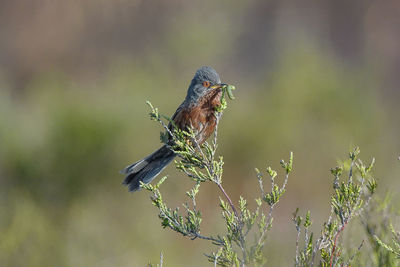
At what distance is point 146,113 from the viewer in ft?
35.8

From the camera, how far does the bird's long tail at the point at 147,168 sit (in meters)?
4.59

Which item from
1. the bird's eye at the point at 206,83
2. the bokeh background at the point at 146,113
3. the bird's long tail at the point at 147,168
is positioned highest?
the bokeh background at the point at 146,113

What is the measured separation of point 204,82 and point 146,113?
6.33 meters

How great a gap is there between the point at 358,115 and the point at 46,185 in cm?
593

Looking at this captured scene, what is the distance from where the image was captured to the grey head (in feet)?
15.2

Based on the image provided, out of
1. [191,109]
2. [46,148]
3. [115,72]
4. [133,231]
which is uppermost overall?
[115,72]

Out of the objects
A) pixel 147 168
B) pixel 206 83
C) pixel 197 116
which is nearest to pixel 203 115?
pixel 197 116

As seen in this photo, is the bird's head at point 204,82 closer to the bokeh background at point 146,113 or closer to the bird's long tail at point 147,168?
the bird's long tail at point 147,168

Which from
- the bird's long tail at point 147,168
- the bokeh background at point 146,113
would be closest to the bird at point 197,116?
the bird's long tail at point 147,168

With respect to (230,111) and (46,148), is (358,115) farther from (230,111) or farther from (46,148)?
(46,148)

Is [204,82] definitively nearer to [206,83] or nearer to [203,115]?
[206,83]

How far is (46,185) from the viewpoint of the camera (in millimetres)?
8703

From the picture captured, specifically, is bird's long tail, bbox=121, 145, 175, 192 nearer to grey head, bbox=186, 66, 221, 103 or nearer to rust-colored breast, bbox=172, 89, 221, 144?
rust-colored breast, bbox=172, 89, 221, 144

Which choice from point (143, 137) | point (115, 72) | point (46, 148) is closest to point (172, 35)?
point (115, 72)
